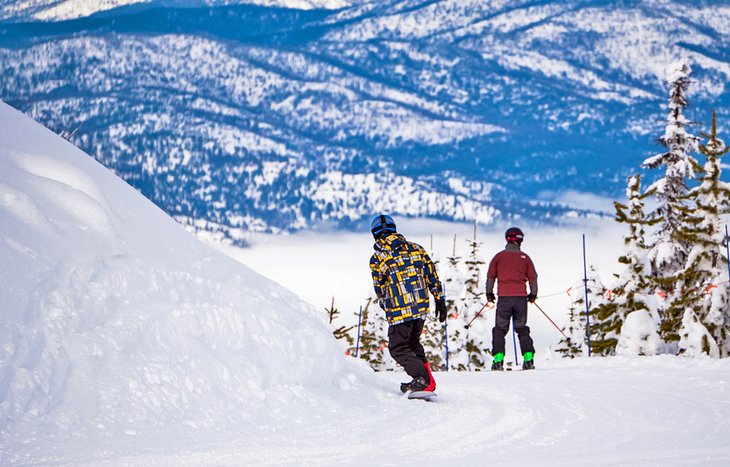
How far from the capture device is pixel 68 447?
20.5 ft

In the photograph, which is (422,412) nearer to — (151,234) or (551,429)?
(551,429)

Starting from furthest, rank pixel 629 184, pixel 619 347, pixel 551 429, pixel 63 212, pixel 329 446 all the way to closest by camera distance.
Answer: pixel 629 184, pixel 619 347, pixel 63 212, pixel 551 429, pixel 329 446

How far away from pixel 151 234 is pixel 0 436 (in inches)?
124

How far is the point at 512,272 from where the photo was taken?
14031 mm

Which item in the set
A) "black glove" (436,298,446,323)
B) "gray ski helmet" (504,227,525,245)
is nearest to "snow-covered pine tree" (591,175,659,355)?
"gray ski helmet" (504,227,525,245)

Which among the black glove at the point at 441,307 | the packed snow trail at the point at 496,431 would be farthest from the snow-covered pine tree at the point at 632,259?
the black glove at the point at 441,307

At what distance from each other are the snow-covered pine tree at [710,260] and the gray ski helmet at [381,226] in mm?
13543

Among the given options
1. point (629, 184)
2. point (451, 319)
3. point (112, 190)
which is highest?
point (629, 184)

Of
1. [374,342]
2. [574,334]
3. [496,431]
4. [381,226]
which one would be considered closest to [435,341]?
[374,342]

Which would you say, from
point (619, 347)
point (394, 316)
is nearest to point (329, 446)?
point (394, 316)

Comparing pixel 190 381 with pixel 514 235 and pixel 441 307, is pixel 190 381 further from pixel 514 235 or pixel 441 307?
pixel 514 235

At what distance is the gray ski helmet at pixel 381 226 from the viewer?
31.1ft

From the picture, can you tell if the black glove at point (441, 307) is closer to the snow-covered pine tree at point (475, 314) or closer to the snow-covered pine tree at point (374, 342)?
the snow-covered pine tree at point (374, 342)

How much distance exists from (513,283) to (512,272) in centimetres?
17
